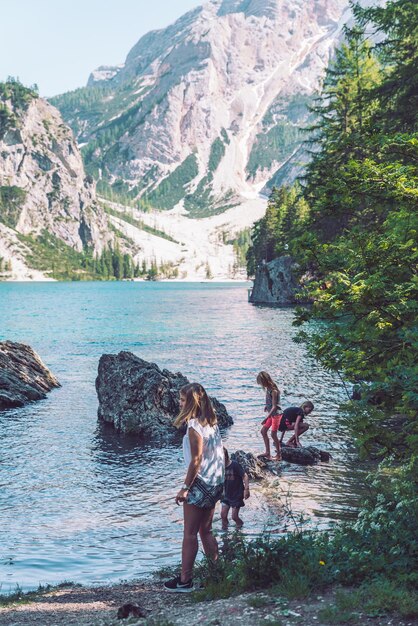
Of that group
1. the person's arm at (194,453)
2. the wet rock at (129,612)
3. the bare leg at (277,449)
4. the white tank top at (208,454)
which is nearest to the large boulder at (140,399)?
the bare leg at (277,449)

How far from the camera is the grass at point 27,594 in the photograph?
9.11 metres

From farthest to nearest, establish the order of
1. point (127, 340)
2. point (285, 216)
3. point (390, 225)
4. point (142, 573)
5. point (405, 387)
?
point (285, 216) < point (127, 340) < point (142, 573) < point (390, 225) < point (405, 387)

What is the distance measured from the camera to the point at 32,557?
463 inches

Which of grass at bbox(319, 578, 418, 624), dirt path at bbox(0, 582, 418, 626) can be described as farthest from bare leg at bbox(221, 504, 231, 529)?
grass at bbox(319, 578, 418, 624)

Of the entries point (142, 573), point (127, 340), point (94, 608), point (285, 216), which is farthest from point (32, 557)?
point (285, 216)

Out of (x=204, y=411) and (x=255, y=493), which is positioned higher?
(x=204, y=411)

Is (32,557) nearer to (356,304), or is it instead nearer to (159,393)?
(356,304)

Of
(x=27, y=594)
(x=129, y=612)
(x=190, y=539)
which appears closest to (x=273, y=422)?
(x=190, y=539)

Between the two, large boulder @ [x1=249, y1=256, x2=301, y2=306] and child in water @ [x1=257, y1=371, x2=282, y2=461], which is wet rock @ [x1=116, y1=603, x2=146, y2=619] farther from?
large boulder @ [x1=249, y1=256, x2=301, y2=306]

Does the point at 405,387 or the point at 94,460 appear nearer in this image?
the point at 405,387

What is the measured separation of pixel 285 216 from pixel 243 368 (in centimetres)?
7274

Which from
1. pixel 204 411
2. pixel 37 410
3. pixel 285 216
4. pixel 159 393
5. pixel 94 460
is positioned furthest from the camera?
pixel 285 216

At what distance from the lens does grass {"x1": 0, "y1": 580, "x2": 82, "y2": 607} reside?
911 centimetres

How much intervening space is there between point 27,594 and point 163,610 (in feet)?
8.80
